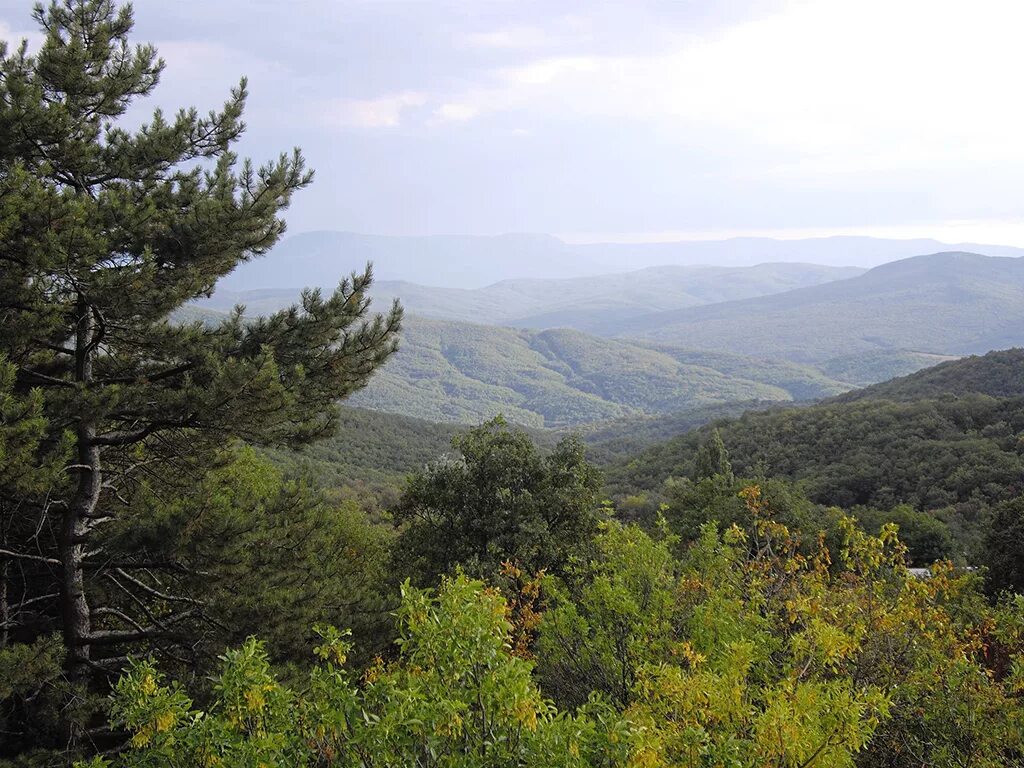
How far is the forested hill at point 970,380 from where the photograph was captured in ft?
207

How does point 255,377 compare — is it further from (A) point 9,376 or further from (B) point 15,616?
(B) point 15,616

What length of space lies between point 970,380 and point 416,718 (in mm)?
81303

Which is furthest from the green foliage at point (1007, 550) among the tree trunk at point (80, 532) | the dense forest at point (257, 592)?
the tree trunk at point (80, 532)

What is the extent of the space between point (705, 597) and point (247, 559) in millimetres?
5615

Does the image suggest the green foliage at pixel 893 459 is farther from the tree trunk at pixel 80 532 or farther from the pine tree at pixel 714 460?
the tree trunk at pixel 80 532

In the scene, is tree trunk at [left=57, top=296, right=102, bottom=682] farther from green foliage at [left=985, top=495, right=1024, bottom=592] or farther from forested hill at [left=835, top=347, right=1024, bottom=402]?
forested hill at [left=835, top=347, right=1024, bottom=402]

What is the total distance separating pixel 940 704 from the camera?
5.26 metres

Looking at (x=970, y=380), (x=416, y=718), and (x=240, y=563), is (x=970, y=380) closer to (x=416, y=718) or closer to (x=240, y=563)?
(x=240, y=563)

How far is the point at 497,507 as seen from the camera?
40.4ft

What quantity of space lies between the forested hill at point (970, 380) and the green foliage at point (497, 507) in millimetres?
61890

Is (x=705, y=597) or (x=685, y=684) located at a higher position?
(x=685, y=684)

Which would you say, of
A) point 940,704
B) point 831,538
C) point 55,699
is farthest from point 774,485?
point 55,699

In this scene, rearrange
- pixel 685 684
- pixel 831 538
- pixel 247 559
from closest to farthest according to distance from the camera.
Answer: pixel 685 684 < pixel 247 559 < pixel 831 538

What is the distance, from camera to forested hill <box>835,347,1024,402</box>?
63.0m
